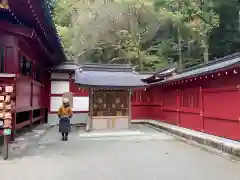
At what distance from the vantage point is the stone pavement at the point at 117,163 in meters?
6.24

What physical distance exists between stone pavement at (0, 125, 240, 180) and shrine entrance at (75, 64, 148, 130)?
502 cm

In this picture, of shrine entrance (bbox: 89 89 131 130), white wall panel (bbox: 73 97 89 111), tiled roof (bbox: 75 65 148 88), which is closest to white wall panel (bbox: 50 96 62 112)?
white wall panel (bbox: 73 97 89 111)

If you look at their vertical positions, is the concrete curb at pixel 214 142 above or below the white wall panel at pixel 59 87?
below

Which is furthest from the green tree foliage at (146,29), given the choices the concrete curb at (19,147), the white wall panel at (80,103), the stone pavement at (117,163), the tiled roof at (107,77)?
the stone pavement at (117,163)

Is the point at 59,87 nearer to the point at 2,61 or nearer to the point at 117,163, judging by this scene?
the point at 2,61

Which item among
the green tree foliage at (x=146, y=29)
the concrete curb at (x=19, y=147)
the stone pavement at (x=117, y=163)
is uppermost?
the green tree foliage at (x=146, y=29)

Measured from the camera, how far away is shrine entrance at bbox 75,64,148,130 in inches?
607

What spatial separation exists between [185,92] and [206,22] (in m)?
16.2

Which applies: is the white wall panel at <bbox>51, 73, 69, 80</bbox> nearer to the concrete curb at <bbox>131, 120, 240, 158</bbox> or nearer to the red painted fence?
the red painted fence

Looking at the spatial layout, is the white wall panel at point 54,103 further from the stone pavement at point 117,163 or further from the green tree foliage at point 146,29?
the green tree foliage at point 146,29

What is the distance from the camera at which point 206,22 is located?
28.5 m

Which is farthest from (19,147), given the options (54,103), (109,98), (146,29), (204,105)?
(146,29)

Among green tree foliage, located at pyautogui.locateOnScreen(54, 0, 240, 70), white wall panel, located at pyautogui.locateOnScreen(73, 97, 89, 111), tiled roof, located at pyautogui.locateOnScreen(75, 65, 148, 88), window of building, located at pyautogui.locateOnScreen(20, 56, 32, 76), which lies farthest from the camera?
green tree foliage, located at pyautogui.locateOnScreen(54, 0, 240, 70)

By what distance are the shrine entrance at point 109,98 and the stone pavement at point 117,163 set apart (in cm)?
502
